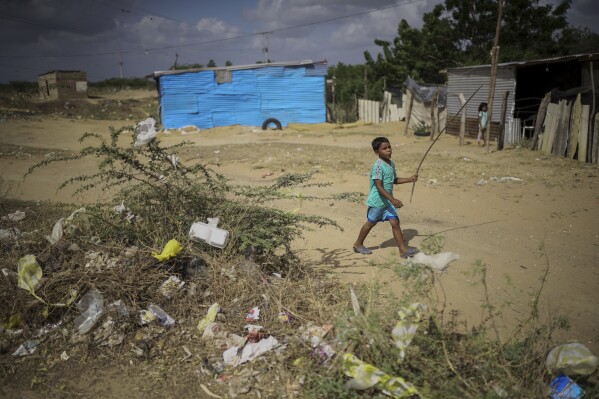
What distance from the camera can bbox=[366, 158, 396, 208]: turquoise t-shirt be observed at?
4480 millimetres

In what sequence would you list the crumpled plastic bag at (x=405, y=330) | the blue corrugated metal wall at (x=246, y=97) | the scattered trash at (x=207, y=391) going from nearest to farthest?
the crumpled plastic bag at (x=405, y=330)
the scattered trash at (x=207, y=391)
the blue corrugated metal wall at (x=246, y=97)

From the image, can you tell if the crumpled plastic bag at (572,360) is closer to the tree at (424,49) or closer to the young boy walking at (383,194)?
the young boy walking at (383,194)

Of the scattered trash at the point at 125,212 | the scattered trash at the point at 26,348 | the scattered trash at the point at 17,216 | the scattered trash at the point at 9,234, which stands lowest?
the scattered trash at the point at 26,348

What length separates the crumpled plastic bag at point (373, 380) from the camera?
217 centimetres

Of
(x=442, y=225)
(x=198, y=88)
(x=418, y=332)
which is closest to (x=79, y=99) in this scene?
(x=198, y=88)

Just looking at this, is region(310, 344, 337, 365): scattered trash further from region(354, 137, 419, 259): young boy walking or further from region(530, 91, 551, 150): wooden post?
region(530, 91, 551, 150): wooden post

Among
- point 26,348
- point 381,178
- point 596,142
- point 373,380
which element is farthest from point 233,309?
point 596,142

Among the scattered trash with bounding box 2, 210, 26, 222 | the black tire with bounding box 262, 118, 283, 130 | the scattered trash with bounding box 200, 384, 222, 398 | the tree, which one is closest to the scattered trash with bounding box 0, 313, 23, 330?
the scattered trash with bounding box 200, 384, 222, 398

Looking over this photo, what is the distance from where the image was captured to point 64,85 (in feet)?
90.5

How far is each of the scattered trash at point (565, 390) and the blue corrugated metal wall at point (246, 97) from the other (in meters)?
20.8

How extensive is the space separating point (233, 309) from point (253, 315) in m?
0.17

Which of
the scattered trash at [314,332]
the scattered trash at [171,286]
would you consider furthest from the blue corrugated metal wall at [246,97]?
the scattered trash at [314,332]

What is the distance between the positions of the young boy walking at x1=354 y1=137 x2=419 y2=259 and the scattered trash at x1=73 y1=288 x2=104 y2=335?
2.73 m

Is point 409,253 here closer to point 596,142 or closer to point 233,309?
point 233,309
